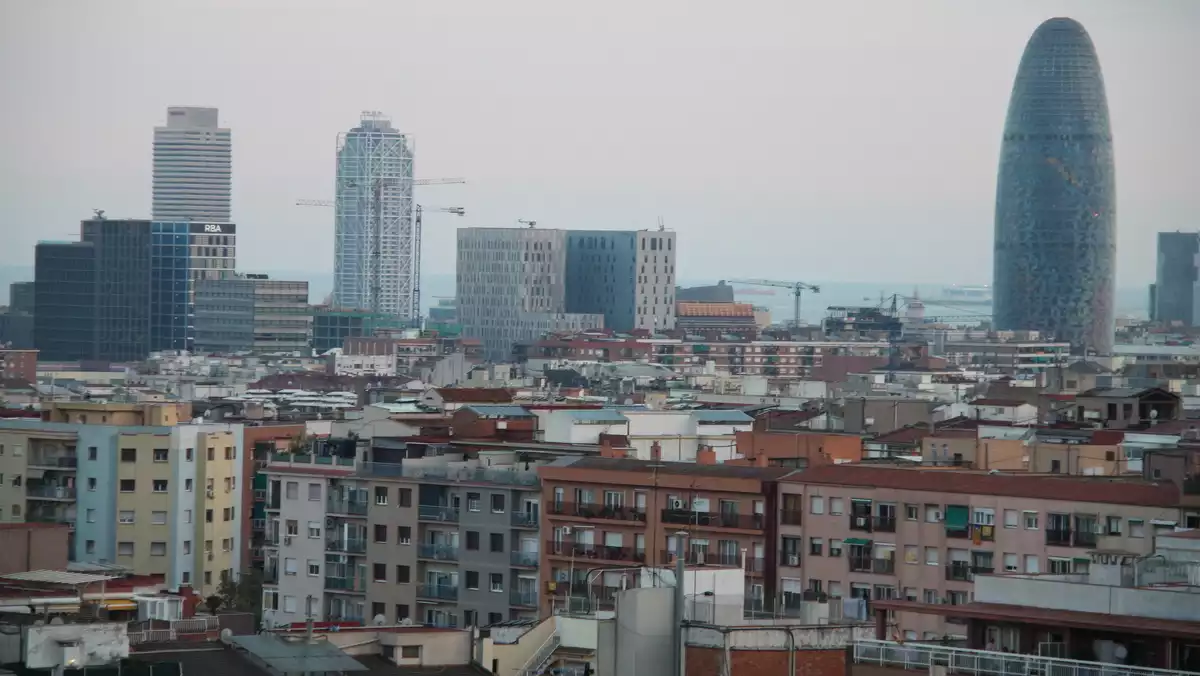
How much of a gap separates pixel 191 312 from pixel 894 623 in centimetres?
17135

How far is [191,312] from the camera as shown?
19000 cm

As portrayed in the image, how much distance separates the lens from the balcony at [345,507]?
38.1 m

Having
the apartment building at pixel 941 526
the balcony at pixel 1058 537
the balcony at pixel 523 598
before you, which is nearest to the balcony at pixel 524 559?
the balcony at pixel 523 598

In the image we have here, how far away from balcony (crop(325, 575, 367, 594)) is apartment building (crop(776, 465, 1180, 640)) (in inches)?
282

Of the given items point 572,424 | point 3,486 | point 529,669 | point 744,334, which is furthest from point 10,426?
point 744,334

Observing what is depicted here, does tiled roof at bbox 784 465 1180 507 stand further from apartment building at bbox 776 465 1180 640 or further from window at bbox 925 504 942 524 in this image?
window at bbox 925 504 942 524

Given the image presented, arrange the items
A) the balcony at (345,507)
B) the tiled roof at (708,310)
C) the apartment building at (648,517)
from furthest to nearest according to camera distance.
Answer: the tiled roof at (708,310)
the balcony at (345,507)
the apartment building at (648,517)

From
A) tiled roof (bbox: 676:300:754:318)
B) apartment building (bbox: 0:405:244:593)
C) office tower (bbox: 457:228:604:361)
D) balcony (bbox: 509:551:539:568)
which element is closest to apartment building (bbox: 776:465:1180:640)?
balcony (bbox: 509:551:539:568)

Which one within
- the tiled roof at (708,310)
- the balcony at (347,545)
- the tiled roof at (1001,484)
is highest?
the tiled roof at (708,310)

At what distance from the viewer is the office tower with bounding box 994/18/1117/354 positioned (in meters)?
191

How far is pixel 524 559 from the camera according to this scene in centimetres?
3566

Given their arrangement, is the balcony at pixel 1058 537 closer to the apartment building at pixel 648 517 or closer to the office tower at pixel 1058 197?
the apartment building at pixel 648 517

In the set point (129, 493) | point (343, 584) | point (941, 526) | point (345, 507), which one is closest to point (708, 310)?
point (129, 493)

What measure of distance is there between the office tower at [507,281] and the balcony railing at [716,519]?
501ft
